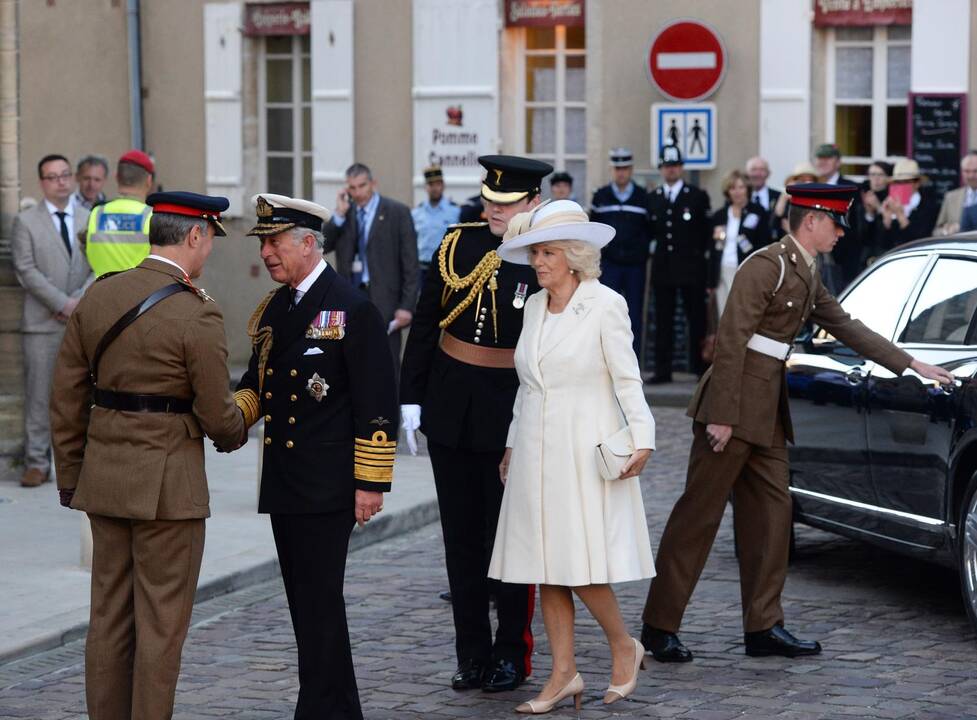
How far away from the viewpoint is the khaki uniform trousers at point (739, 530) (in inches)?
316

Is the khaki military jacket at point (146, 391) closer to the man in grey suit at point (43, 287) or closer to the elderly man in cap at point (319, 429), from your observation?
the elderly man in cap at point (319, 429)

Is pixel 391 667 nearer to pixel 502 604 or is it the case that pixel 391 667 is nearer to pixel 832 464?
pixel 502 604

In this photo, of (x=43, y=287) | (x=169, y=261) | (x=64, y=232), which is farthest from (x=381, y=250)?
(x=169, y=261)

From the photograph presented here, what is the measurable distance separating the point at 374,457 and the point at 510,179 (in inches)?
Result: 56.5

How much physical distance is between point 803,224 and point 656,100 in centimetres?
1121

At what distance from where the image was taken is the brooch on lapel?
21.5ft

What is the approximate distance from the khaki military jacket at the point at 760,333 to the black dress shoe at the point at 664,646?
0.85m

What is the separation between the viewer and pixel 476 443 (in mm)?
7512

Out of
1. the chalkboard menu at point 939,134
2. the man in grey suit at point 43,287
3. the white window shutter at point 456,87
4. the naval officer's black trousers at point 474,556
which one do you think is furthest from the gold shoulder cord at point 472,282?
the white window shutter at point 456,87

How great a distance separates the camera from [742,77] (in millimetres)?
18500

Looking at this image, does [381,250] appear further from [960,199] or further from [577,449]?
[577,449]

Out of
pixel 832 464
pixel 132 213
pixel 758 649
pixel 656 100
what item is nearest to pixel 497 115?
pixel 656 100

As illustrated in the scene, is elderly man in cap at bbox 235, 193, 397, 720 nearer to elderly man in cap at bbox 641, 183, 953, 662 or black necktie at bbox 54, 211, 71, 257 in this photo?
elderly man in cap at bbox 641, 183, 953, 662

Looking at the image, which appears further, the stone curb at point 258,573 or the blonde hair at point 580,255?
the stone curb at point 258,573
